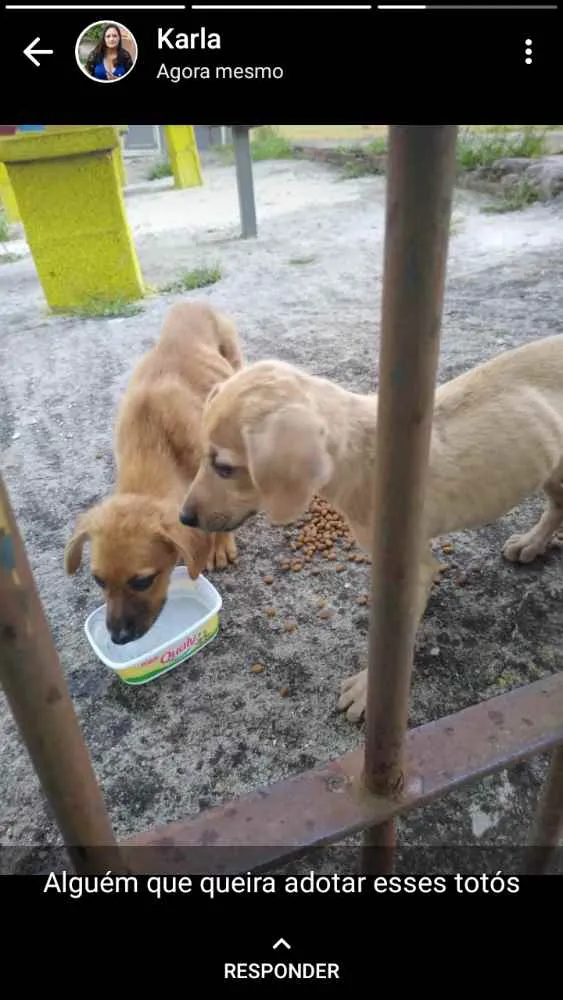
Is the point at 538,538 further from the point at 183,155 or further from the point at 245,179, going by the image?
the point at 183,155

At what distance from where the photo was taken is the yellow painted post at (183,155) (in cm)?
1182

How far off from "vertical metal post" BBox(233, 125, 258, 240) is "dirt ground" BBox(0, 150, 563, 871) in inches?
102

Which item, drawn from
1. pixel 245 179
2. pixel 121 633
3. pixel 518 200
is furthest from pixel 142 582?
pixel 518 200

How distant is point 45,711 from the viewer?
0.88 m

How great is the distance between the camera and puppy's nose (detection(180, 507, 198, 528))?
90.8 inches

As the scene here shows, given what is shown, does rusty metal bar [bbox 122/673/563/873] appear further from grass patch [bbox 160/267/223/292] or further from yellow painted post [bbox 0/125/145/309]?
grass patch [bbox 160/267/223/292]

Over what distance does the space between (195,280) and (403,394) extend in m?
6.43

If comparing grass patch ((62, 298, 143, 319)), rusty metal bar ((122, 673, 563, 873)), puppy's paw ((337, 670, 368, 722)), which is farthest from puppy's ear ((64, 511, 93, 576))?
grass patch ((62, 298, 143, 319))
